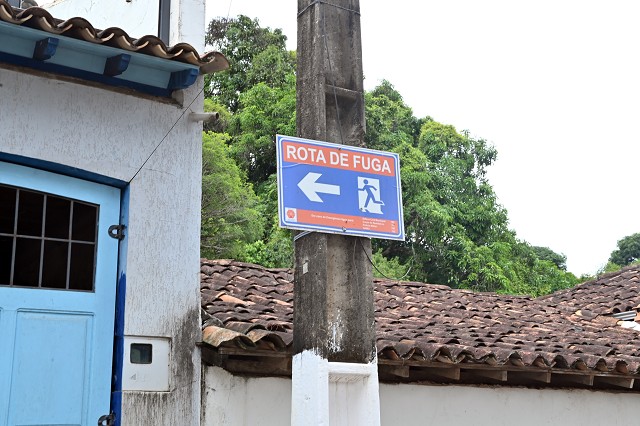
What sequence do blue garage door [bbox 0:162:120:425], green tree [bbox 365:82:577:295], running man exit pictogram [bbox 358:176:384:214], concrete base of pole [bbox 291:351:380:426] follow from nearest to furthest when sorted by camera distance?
concrete base of pole [bbox 291:351:380:426] < running man exit pictogram [bbox 358:176:384:214] < blue garage door [bbox 0:162:120:425] < green tree [bbox 365:82:577:295]

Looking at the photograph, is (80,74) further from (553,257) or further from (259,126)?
(553,257)

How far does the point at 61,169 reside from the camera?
6.04 metres

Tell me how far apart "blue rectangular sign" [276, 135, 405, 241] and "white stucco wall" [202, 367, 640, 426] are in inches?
86.7

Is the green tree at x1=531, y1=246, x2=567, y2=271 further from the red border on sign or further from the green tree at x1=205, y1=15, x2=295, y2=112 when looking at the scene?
the red border on sign

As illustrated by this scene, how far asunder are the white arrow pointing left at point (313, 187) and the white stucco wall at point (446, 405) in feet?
7.37

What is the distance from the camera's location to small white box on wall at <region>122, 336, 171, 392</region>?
598cm

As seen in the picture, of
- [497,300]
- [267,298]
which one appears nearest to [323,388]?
[267,298]

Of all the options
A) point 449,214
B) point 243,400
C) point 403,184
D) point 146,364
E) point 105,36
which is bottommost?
point 243,400

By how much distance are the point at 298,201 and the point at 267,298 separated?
3725mm

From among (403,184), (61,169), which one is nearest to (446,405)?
(61,169)

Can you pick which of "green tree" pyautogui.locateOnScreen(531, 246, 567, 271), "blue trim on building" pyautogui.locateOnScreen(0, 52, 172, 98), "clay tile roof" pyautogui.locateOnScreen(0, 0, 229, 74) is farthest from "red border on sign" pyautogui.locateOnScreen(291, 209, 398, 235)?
"green tree" pyautogui.locateOnScreen(531, 246, 567, 271)

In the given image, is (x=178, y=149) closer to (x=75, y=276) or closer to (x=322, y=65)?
(x=75, y=276)

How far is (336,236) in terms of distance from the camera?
4.73 metres

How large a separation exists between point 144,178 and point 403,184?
65.6 ft
